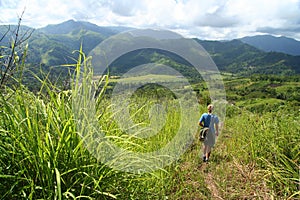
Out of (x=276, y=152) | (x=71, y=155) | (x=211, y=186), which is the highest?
(x=71, y=155)

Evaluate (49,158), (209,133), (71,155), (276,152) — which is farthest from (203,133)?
(49,158)

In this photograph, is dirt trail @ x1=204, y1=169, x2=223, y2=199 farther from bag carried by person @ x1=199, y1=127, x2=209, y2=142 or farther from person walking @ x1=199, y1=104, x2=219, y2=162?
bag carried by person @ x1=199, y1=127, x2=209, y2=142

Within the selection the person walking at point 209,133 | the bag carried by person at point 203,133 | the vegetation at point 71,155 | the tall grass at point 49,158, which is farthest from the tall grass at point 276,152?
the tall grass at point 49,158

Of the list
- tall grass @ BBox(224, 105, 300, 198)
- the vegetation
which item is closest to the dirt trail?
the vegetation

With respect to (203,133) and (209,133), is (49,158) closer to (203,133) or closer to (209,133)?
(203,133)

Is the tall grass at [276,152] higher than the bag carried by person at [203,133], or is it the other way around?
the tall grass at [276,152]

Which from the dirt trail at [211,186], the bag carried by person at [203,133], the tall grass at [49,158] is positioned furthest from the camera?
the bag carried by person at [203,133]

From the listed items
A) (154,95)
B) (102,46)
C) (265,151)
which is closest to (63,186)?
(102,46)

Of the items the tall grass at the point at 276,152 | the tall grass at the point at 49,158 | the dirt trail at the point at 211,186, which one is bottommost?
the dirt trail at the point at 211,186

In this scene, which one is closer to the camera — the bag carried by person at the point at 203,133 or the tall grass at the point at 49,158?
the tall grass at the point at 49,158

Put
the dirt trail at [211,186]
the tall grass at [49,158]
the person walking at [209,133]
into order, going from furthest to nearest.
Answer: the person walking at [209,133] < the dirt trail at [211,186] < the tall grass at [49,158]

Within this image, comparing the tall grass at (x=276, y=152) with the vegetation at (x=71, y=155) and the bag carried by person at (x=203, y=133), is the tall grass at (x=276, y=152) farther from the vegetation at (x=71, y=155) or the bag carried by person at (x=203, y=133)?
the bag carried by person at (x=203, y=133)

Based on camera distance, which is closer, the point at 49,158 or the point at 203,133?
the point at 49,158

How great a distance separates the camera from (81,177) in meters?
1.97
